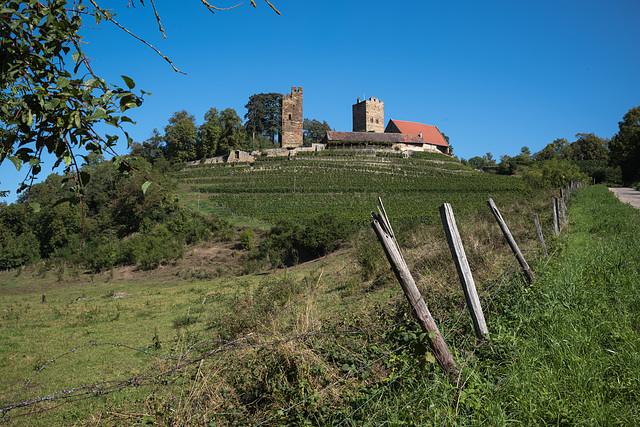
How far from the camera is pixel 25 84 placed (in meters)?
2.00

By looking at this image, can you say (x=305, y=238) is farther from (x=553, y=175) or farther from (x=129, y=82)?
(x=129, y=82)

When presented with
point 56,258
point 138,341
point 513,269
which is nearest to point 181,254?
point 56,258

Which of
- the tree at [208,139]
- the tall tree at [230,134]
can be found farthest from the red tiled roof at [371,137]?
the tree at [208,139]

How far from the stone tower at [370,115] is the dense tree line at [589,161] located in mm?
30555

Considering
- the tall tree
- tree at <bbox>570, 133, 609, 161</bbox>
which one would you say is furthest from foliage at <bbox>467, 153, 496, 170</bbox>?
the tall tree

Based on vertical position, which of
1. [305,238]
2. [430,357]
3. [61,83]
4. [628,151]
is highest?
[628,151]

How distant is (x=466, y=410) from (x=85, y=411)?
5963mm

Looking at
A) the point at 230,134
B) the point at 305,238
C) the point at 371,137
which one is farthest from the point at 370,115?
the point at 305,238

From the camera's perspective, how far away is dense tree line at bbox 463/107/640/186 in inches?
1291

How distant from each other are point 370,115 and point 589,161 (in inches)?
1792

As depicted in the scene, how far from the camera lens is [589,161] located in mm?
65750

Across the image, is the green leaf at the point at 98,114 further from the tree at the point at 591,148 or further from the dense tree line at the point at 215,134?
the tree at the point at 591,148

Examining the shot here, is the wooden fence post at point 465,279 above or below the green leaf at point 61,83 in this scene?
below

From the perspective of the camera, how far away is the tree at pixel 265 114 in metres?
86.1
